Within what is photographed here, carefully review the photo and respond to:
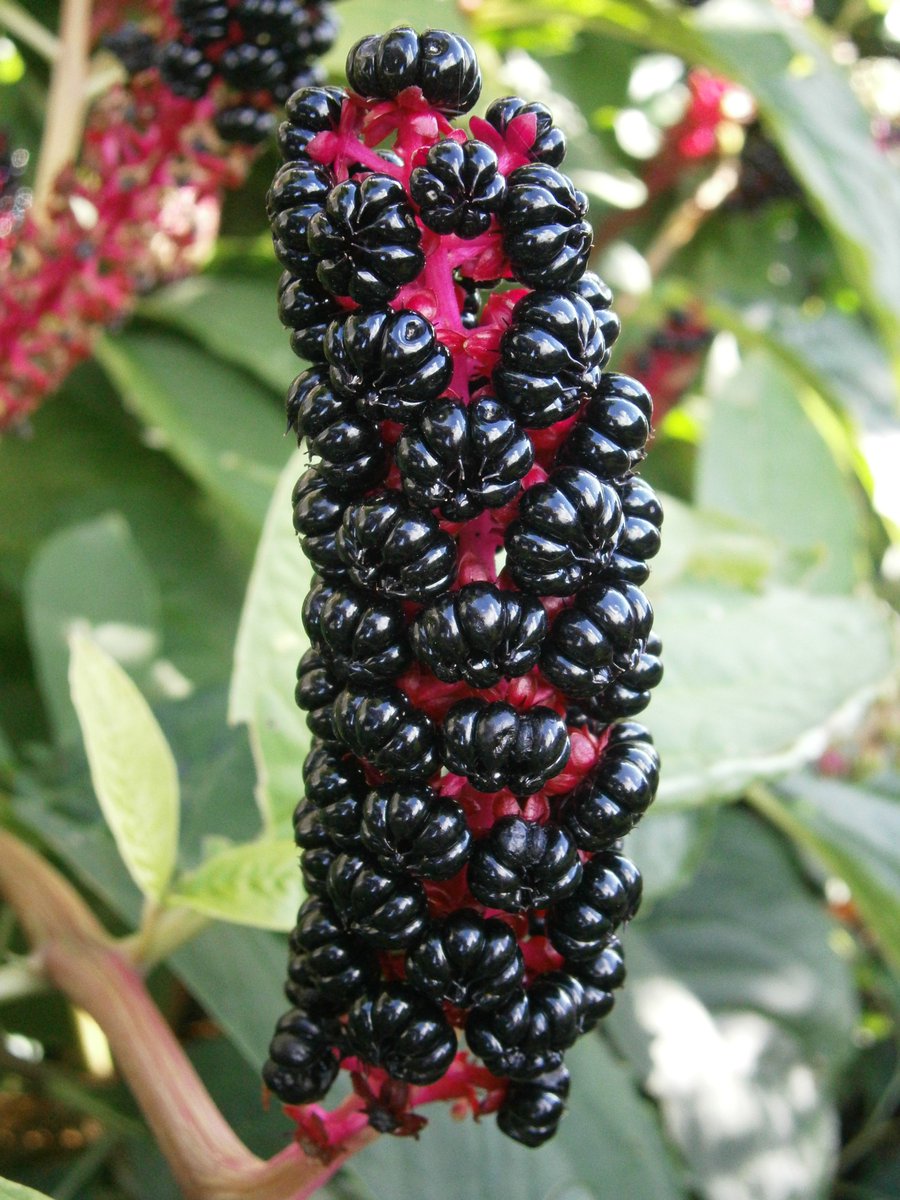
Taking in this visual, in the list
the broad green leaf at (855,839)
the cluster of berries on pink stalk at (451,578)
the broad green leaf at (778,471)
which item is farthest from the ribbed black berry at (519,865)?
the broad green leaf at (778,471)

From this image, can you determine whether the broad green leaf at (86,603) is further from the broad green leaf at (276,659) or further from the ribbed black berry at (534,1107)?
the ribbed black berry at (534,1107)

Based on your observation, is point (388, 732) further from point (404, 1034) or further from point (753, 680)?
point (753, 680)

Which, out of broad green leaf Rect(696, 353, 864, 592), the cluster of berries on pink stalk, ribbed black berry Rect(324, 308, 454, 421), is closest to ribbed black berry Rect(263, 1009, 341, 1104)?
the cluster of berries on pink stalk

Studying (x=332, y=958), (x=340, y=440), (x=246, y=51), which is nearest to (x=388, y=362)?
(x=340, y=440)

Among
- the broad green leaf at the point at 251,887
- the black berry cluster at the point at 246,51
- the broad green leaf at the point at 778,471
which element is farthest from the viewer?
the broad green leaf at the point at 778,471

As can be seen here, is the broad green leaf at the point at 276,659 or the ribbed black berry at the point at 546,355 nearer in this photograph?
the ribbed black berry at the point at 546,355

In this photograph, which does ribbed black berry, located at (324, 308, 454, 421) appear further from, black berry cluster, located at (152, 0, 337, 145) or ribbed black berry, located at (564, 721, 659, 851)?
black berry cluster, located at (152, 0, 337, 145)
